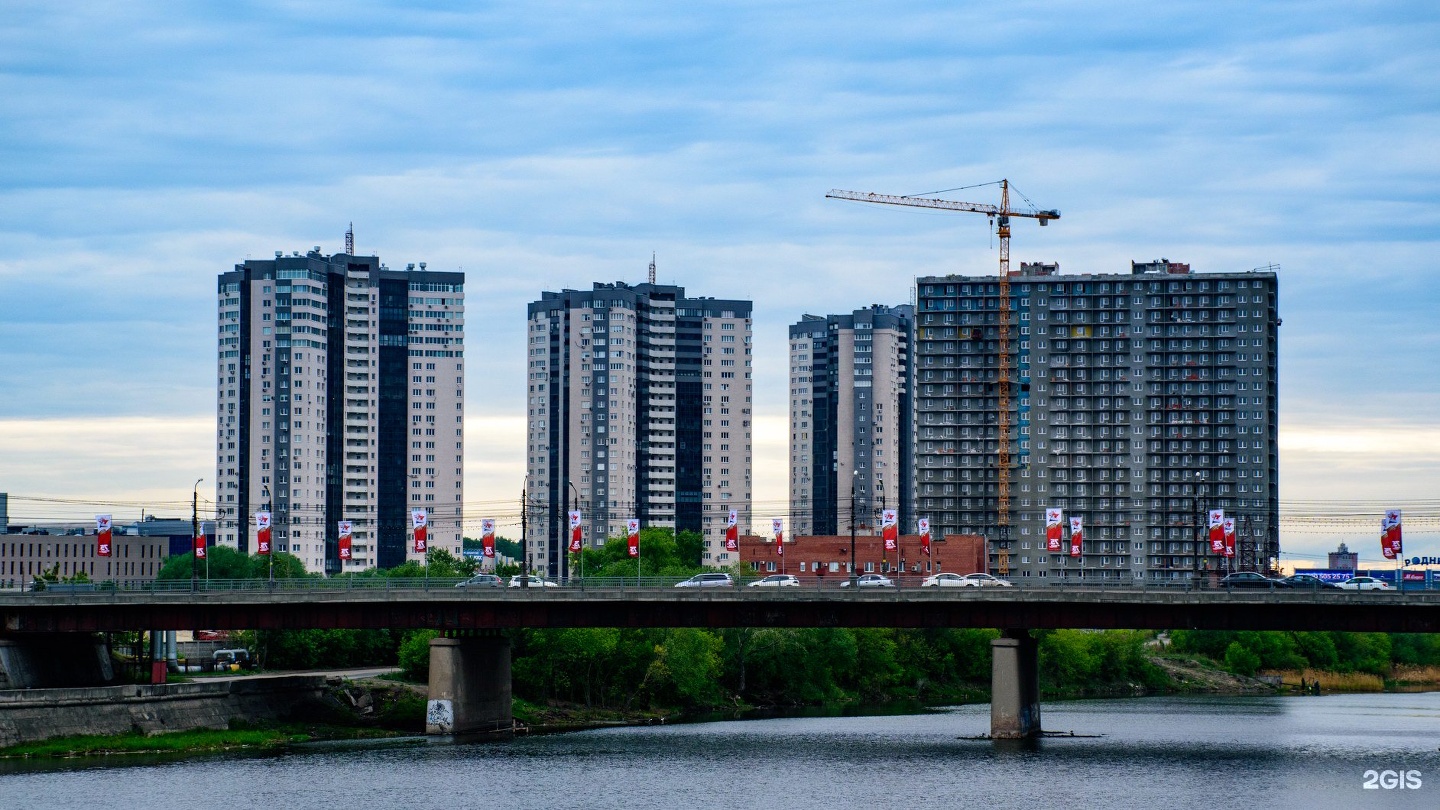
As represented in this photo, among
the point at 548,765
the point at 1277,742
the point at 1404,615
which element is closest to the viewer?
the point at 548,765

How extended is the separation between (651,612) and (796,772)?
78.8 ft

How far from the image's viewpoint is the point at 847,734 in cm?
12694

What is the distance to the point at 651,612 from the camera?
120 metres

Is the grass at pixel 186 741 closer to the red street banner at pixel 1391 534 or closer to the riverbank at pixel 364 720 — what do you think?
the riverbank at pixel 364 720

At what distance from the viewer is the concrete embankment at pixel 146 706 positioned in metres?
106

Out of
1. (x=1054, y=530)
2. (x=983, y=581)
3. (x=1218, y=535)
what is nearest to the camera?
(x=1218, y=535)

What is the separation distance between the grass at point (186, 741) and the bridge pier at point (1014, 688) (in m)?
42.3

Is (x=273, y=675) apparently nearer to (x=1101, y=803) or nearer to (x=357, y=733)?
(x=357, y=733)

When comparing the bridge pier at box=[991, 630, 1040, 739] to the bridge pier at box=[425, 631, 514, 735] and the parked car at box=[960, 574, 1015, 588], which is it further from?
the bridge pier at box=[425, 631, 514, 735]

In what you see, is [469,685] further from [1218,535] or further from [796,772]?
[1218,535]

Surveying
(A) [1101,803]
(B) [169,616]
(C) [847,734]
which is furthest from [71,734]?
(A) [1101,803]

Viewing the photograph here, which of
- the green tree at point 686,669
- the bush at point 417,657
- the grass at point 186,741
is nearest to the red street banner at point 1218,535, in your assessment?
the green tree at point 686,669

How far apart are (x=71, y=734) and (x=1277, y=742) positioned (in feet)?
255

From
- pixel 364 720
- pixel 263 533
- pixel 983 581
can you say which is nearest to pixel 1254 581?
pixel 983 581
